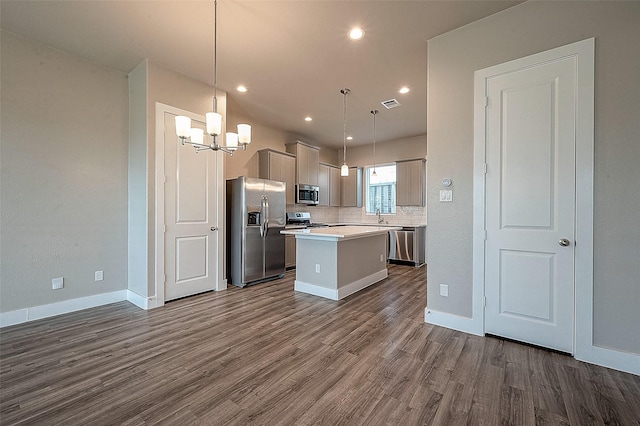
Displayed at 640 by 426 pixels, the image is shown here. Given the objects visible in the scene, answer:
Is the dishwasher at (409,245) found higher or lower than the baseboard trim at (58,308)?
higher

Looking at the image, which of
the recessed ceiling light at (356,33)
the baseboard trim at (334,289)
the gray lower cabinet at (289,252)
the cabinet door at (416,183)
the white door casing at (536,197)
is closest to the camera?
the white door casing at (536,197)

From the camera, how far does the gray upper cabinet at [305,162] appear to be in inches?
243

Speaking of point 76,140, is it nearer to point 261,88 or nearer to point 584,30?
point 261,88

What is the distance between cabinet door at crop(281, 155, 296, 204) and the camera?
5875 mm

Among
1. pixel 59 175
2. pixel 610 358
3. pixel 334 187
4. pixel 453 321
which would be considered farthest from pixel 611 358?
pixel 334 187

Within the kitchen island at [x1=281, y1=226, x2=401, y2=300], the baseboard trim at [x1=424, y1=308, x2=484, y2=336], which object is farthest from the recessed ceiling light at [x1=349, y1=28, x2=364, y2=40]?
the baseboard trim at [x1=424, y1=308, x2=484, y2=336]

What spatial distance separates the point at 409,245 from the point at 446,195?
3463mm

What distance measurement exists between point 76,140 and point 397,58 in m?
3.91

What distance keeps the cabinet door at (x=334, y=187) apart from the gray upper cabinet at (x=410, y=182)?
5.40ft

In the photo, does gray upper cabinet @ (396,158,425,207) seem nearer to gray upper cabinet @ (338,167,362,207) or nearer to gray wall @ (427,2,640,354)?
gray upper cabinet @ (338,167,362,207)

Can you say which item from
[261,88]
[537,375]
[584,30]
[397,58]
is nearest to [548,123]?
[584,30]

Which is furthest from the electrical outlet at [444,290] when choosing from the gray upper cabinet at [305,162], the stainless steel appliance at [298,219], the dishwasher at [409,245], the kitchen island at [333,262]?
the gray upper cabinet at [305,162]

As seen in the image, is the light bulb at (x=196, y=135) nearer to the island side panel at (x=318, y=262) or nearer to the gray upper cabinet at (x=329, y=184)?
the island side panel at (x=318, y=262)

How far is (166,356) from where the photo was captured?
2281mm
